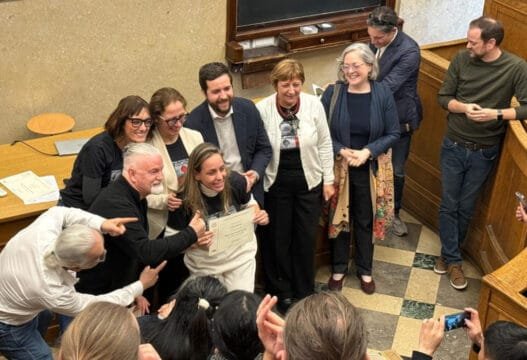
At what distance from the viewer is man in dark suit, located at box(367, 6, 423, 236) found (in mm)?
5195

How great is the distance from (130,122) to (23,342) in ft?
3.76

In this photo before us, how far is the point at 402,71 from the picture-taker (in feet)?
17.1

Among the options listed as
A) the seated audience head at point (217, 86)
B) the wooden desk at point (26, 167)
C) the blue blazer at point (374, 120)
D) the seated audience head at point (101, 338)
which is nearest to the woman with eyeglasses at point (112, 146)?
the seated audience head at point (217, 86)

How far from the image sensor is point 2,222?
14.1ft

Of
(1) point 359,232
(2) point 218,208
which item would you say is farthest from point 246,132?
(1) point 359,232

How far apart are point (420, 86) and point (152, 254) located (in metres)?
2.79

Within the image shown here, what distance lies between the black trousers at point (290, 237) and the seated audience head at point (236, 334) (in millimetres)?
1766

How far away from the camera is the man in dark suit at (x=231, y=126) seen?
13.8ft

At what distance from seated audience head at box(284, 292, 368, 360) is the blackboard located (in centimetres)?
390

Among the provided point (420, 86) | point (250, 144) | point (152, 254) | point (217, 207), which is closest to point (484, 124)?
point (420, 86)

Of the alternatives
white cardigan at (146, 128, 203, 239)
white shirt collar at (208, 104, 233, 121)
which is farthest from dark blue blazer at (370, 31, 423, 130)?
white cardigan at (146, 128, 203, 239)

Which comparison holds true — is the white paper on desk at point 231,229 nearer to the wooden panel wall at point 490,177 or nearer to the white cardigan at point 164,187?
the white cardigan at point 164,187

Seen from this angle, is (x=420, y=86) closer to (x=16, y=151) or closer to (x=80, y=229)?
(x=16, y=151)

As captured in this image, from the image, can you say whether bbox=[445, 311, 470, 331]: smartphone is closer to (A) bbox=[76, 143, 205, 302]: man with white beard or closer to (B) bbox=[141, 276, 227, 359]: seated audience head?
(B) bbox=[141, 276, 227, 359]: seated audience head
